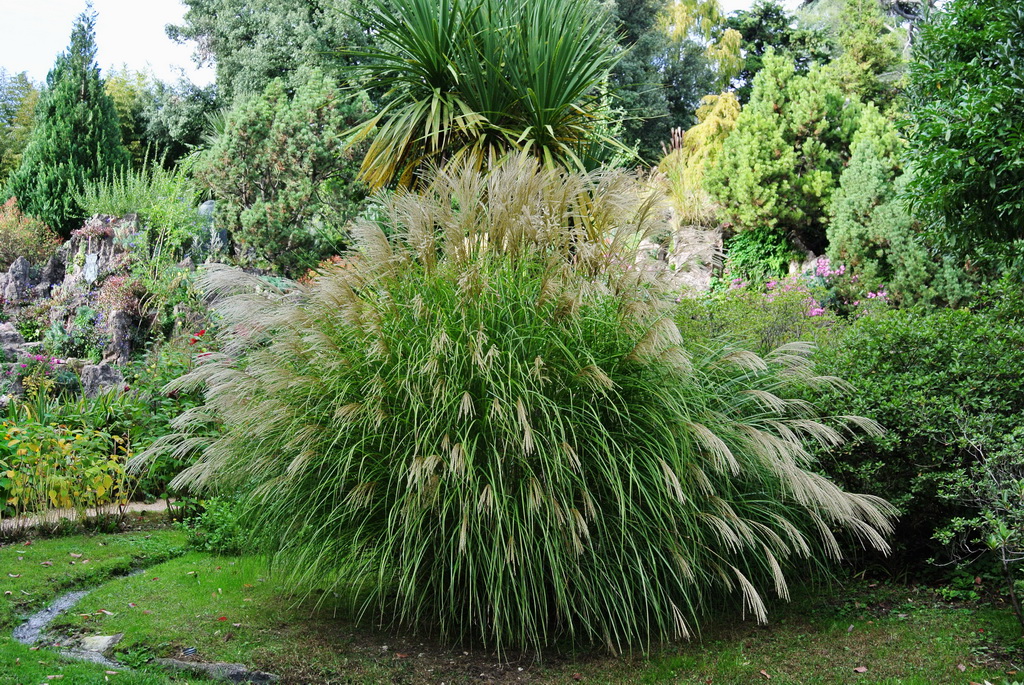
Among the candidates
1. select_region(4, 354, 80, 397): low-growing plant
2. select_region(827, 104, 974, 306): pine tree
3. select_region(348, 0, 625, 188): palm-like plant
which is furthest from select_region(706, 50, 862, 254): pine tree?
select_region(4, 354, 80, 397): low-growing plant

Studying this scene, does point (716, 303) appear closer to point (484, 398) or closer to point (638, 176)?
point (638, 176)

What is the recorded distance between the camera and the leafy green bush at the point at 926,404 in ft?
13.6

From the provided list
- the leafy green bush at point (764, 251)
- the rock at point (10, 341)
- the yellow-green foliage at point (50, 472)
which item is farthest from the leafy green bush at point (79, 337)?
the leafy green bush at point (764, 251)

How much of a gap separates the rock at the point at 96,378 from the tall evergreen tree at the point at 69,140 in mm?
6145

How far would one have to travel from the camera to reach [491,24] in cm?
678

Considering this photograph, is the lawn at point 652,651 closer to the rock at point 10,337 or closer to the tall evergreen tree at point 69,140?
the rock at point 10,337

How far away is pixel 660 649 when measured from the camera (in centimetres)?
377

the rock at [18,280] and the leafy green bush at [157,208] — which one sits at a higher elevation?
the leafy green bush at [157,208]

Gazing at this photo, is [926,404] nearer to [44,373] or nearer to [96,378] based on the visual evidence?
[96,378]

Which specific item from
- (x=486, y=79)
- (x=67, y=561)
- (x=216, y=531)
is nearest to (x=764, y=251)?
(x=486, y=79)

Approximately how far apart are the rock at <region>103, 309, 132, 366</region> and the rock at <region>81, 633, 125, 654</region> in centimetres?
705

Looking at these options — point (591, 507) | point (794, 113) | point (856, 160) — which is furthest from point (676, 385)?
point (794, 113)

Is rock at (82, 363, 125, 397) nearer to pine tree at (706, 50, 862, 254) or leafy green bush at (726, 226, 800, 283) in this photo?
leafy green bush at (726, 226, 800, 283)

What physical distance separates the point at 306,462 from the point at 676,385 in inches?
78.1
